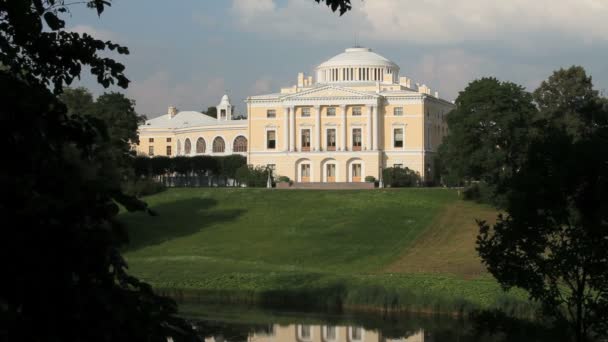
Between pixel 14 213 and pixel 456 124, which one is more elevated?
pixel 456 124

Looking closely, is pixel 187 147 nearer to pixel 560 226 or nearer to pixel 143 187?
pixel 143 187

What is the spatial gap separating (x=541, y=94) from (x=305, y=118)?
972 inches

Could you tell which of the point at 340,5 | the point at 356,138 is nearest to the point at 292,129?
the point at 356,138

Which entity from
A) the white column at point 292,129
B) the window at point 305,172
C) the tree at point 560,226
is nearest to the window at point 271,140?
the white column at point 292,129

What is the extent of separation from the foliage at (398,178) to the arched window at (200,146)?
21.3 m

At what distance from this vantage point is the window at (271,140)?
266ft

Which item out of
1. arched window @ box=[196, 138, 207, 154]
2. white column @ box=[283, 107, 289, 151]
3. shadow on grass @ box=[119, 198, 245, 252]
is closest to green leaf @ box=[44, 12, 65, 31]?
shadow on grass @ box=[119, 198, 245, 252]

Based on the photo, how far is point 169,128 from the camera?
3745 inches

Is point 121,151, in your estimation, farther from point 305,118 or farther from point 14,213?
point 14,213

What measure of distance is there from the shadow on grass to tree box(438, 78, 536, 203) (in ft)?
42.0

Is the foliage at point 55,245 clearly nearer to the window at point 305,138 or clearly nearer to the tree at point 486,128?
the tree at point 486,128

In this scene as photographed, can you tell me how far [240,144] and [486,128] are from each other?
1345 inches

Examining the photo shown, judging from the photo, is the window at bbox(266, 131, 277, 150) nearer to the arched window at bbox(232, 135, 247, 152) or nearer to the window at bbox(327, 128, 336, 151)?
the window at bbox(327, 128, 336, 151)

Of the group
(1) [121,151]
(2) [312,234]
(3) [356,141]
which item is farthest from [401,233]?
(3) [356,141]
